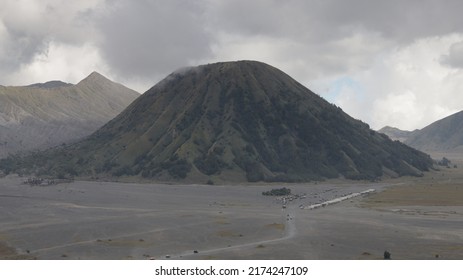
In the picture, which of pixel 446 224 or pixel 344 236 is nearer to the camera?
pixel 344 236

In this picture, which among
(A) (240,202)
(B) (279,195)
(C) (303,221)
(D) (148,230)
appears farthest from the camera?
(B) (279,195)

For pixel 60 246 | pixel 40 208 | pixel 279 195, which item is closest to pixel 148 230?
pixel 60 246

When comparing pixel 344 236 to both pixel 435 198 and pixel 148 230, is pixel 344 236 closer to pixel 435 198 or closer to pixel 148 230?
pixel 148 230

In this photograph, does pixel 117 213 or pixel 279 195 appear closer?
pixel 117 213
